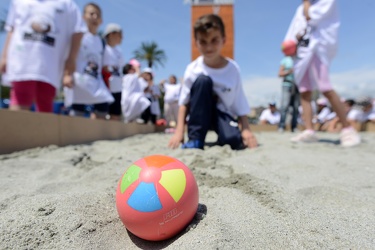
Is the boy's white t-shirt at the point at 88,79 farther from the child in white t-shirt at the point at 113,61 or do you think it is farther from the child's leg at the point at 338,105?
the child's leg at the point at 338,105

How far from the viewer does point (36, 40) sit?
2.51 metres

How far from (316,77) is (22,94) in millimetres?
2833

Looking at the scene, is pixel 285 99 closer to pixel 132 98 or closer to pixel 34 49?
pixel 132 98

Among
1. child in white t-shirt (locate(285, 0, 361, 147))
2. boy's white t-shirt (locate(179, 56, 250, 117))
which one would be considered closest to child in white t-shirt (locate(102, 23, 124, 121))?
boy's white t-shirt (locate(179, 56, 250, 117))

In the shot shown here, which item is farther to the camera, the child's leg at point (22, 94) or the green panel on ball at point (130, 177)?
the child's leg at point (22, 94)

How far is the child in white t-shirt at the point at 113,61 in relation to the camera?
4.02 metres

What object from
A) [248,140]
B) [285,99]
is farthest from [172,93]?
[248,140]

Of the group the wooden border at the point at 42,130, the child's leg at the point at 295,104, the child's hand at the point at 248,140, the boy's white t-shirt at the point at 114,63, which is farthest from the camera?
the child's leg at the point at 295,104

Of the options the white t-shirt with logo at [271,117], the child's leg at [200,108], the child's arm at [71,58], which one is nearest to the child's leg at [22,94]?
the child's arm at [71,58]

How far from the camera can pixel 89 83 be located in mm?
3391

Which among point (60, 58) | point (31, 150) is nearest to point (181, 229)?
point (31, 150)

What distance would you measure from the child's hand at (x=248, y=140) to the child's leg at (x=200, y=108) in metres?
0.37

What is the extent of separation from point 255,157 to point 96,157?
112 centimetres

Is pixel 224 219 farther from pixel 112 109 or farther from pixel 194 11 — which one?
pixel 194 11
